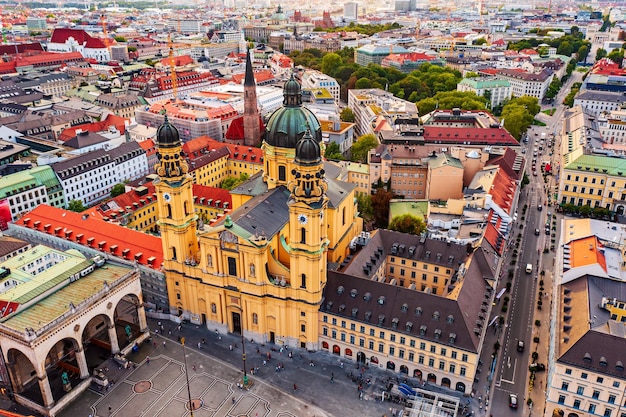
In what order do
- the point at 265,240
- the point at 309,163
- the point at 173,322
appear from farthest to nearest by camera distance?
the point at 173,322, the point at 265,240, the point at 309,163

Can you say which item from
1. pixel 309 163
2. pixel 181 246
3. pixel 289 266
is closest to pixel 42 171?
pixel 181 246

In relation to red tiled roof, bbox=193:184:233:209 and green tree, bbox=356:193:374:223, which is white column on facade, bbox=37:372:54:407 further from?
green tree, bbox=356:193:374:223

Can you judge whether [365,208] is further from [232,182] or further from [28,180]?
[28,180]

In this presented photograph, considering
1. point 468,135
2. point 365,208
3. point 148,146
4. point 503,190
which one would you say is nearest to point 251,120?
point 148,146

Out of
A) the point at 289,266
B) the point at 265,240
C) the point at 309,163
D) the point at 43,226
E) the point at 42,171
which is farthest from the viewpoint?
the point at 42,171

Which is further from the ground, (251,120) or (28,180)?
(251,120)

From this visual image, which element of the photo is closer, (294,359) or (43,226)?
(294,359)

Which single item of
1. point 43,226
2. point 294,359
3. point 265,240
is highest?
point 265,240

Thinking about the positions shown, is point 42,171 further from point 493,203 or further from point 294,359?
point 493,203
